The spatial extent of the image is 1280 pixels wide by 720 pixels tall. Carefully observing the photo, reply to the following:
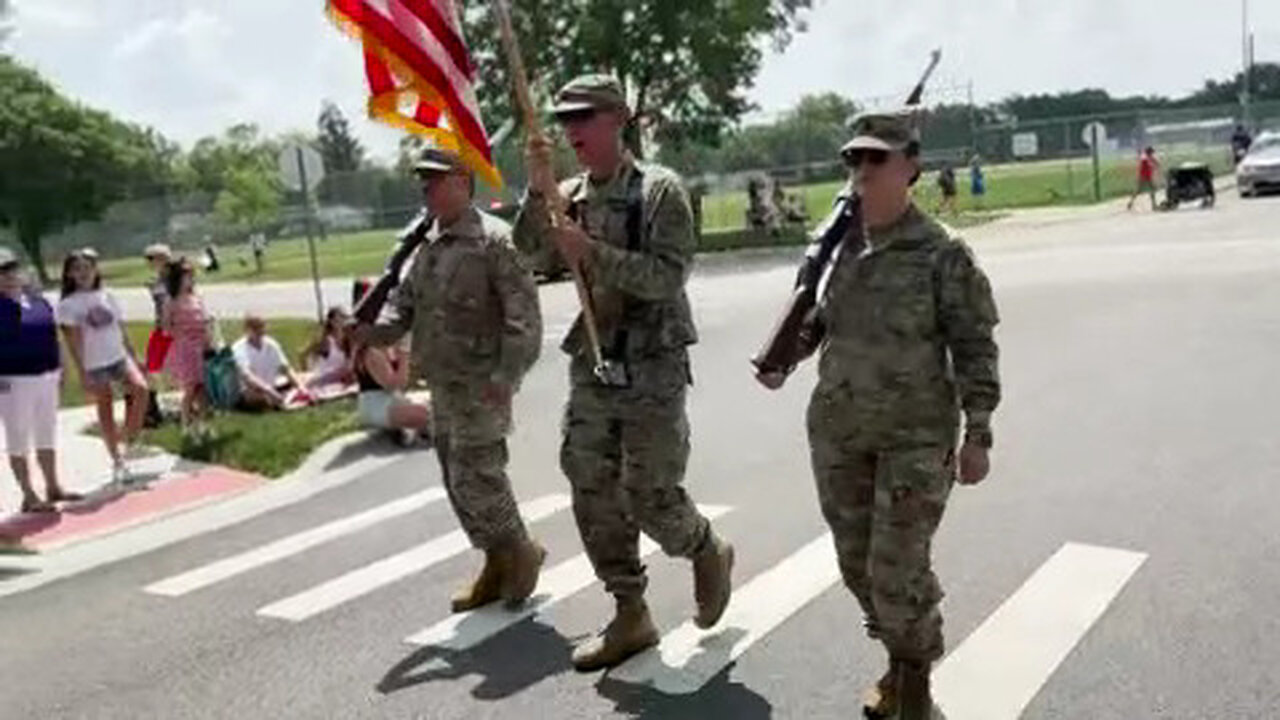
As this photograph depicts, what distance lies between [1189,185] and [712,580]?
28.7 metres

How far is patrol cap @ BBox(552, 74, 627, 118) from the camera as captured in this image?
456 centimetres

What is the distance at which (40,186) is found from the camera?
64.1 m

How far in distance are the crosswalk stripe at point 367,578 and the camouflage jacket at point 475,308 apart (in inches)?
56.1

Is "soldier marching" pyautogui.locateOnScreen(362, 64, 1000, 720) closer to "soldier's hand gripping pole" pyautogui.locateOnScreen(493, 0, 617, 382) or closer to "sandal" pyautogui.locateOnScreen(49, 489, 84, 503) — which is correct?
"soldier's hand gripping pole" pyautogui.locateOnScreen(493, 0, 617, 382)

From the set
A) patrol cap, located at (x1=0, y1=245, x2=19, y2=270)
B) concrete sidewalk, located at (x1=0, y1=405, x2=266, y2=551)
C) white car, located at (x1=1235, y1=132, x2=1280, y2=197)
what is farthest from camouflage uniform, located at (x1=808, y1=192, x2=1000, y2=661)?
white car, located at (x1=1235, y1=132, x2=1280, y2=197)

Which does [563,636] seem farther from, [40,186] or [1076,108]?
[1076,108]

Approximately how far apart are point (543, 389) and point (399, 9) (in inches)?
323

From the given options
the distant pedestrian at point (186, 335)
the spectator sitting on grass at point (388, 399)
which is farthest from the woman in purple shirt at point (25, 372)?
the spectator sitting on grass at point (388, 399)

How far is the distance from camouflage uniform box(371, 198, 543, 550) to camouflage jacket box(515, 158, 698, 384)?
0.55m

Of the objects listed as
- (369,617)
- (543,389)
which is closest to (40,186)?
(543,389)

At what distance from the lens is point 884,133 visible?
12.5 feet

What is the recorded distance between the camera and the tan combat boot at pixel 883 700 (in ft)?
14.1

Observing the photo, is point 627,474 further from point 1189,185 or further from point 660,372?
point 1189,185

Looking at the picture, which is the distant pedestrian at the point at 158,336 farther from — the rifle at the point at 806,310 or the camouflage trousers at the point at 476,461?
the rifle at the point at 806,310
